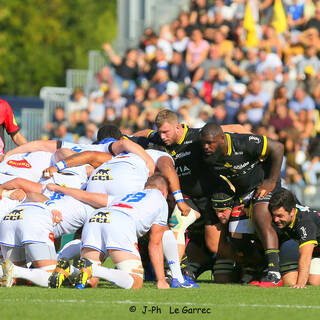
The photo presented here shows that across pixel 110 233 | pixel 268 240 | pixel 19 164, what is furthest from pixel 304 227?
pixel 19 164

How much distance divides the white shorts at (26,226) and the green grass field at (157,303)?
1.66 ft

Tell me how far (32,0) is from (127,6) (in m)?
18.3

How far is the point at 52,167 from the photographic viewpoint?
10219 mm

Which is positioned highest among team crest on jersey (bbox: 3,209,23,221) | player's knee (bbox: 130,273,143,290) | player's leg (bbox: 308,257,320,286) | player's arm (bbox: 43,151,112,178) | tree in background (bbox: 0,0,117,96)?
player's arm (bbox: 43,151,112,178)

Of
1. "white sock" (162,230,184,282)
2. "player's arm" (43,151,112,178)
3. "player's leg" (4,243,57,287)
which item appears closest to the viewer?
"player's leg" (4,243,57,287)

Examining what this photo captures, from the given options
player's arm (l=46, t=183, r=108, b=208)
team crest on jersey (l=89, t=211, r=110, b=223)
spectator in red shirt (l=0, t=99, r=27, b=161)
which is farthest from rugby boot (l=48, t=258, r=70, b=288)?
spectator in red shirt (l=0, t=99, r=27, b=161)

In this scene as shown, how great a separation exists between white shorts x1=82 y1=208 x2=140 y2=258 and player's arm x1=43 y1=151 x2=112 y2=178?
3.92 ft

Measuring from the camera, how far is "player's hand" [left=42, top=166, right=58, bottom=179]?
1013 cm

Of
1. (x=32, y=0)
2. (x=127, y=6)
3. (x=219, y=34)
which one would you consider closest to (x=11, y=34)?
(x=32, y=0)

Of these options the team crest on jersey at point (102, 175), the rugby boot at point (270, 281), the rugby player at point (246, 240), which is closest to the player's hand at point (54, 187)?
the team crest on jersey at point (102, 175)

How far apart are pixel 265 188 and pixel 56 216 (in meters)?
2.33

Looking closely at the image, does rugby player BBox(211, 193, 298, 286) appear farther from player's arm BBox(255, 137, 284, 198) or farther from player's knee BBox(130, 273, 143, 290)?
player's knee BBox(130, 273, 143, 290)

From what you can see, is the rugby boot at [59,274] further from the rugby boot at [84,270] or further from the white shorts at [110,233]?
the white shorts at [110,233]

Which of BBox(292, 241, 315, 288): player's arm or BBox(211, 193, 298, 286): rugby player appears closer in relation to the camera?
BBox(292, 241, 315, 288): player's arm
